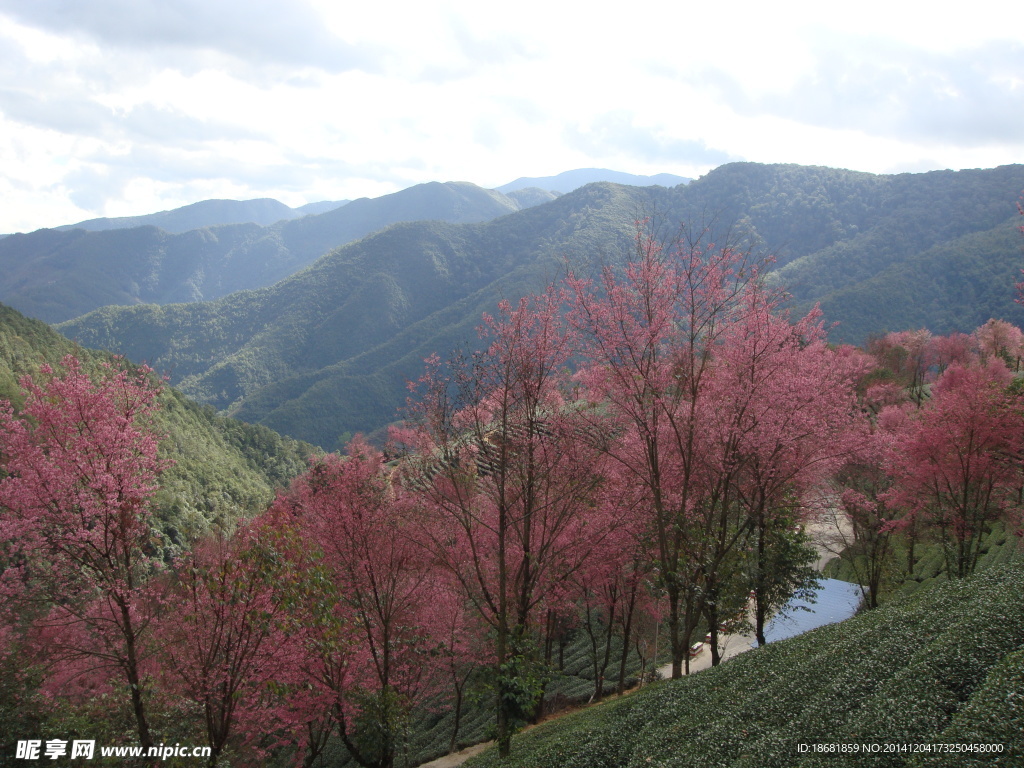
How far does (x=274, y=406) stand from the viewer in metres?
170

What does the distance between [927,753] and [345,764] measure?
21.0m

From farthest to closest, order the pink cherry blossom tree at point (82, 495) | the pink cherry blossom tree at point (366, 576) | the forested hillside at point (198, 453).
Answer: the forested hillside at point (198, 453) < the pink cherry blossom tree at point (366, 576) < the pink cherry blossom tree at point (82, 495)

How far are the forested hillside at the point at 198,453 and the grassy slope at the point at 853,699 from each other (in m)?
46.5

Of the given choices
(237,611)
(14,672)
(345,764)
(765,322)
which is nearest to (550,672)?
(237,611)

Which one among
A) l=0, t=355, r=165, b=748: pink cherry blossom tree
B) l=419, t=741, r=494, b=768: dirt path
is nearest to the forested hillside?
l=419, t=741, r=494, b=768: dirt path

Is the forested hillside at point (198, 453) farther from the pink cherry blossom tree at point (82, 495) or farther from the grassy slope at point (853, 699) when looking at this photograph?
the grassy slope at point (853, 699)

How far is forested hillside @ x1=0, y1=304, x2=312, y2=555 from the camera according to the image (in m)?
58.3

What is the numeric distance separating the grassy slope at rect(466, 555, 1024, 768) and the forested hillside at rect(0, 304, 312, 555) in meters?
46.5

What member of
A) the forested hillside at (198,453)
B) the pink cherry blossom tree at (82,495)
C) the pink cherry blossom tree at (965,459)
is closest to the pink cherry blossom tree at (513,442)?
the pink cherry blossom tree at (82,495)

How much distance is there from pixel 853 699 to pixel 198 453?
8840cm

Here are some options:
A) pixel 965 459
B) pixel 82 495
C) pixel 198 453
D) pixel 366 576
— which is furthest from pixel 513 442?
pixel 198 453

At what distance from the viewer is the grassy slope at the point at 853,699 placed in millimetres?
5652

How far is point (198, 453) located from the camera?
81125 millimetres

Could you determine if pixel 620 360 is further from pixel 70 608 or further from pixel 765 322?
pixel 70 608
